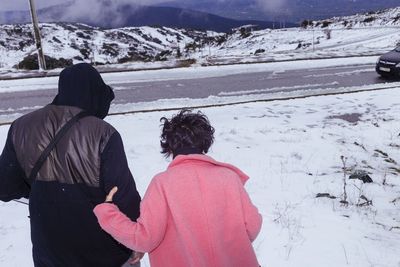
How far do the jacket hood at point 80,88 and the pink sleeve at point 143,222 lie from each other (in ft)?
1.90

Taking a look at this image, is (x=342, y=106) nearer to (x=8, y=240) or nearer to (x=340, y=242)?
(x=340, y=242)

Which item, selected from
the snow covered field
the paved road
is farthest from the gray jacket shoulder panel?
the paved road

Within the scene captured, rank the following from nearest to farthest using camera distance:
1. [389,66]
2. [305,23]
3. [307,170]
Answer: [307,170], [389,66], [305,23]

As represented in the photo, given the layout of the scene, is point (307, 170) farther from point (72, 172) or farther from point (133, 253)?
point (72, 172)

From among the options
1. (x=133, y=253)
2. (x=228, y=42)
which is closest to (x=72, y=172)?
(x=133, y=253)

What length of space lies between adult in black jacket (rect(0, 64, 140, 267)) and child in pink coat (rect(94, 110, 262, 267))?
0.21 m

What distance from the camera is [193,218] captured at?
208 cm

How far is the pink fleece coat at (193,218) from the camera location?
208 centimetres

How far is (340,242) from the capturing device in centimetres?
454

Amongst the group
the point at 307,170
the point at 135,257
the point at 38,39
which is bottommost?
the point at 307,170

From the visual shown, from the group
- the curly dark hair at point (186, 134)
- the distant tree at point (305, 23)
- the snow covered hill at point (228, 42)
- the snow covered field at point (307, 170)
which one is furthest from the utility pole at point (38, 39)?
the distant tree at point (305, 23)

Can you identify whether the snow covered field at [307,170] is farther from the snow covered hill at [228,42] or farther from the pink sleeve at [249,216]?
the snow covered hill at [228,42]

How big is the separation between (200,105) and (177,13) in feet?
517

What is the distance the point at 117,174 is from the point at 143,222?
0.34 meters
